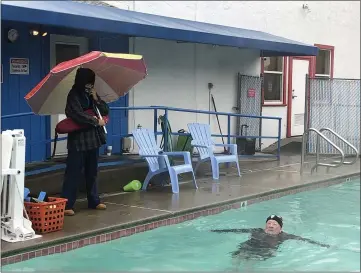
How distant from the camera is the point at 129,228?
19.7 ft

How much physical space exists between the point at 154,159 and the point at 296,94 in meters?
7.53

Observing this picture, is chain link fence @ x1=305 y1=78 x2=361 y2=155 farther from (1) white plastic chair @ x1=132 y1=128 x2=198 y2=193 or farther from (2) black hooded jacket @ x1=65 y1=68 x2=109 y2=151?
(2) black hooded jacket @ x1=65 y1=68 x2=109 y2=151

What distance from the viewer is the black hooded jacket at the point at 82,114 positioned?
20.0 ft

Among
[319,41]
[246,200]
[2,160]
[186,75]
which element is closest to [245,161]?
[186,75]

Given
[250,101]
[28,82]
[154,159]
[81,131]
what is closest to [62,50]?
[28,82]

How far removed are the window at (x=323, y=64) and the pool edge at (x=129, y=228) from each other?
24.4 ft

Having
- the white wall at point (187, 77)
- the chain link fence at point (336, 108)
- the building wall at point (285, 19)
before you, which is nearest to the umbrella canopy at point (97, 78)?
the white wall at point (187, 77)

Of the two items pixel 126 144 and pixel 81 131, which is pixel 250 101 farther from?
pixel 81 131

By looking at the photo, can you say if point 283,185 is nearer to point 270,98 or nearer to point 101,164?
point 101,164

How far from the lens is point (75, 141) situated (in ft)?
20.4

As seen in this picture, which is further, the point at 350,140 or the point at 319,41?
the point at 319,41

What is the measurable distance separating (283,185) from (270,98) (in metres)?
5.53

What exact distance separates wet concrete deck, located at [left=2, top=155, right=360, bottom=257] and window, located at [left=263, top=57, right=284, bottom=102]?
2886 mm

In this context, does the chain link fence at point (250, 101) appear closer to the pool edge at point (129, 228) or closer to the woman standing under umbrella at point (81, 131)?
the pool edge at point (129, 228)
